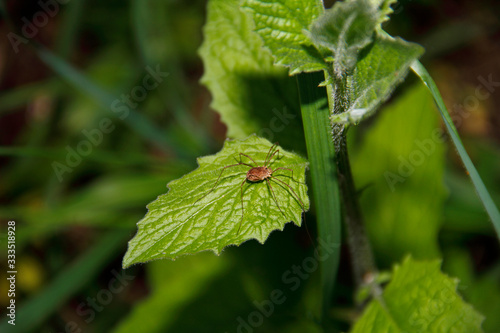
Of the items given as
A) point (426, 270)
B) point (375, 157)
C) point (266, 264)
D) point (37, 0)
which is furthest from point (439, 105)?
point (37, 0)

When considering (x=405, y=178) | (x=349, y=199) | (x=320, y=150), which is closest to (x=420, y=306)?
(x=349, y=199)

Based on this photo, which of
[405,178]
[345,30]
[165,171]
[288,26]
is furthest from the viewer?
[165,171]

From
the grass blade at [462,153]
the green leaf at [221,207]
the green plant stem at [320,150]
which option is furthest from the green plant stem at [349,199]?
the grass blade at [462,153]

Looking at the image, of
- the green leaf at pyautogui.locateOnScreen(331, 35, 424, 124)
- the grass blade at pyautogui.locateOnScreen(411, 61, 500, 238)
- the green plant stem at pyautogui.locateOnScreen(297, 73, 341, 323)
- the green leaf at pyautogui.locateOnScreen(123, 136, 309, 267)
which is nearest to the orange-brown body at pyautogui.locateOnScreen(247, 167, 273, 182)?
the green leaf at pyautogui.locateOnScreen(123, 136, 309, 267)

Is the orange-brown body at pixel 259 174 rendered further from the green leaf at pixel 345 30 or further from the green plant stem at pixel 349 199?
the green leaf at pixel 345 30

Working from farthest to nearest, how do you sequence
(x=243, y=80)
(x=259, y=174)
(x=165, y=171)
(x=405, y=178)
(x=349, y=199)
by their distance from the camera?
(x=165, y=171), (x=405, y=178), (x=243, y=80), (x=349, y=199), (x=259, y=174)

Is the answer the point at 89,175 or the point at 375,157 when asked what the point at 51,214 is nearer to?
the point at 89,175

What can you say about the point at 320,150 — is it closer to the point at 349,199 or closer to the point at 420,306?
the point at 349,199

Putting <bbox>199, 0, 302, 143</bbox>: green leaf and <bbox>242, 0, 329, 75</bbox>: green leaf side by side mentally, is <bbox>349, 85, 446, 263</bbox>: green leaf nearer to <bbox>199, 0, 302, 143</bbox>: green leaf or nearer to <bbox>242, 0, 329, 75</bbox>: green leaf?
<bbox>199, 0, 302, 143</bbox>: green leaf
